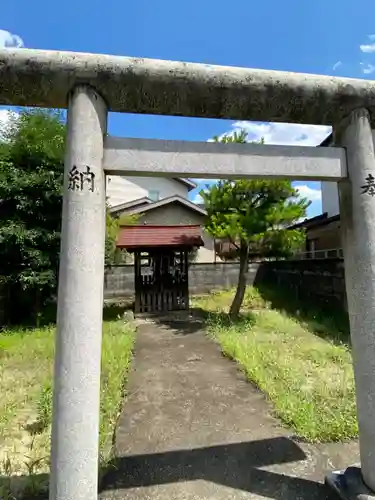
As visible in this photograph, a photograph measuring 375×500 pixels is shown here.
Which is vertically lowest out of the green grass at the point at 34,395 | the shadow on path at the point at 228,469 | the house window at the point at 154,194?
the shadow on path at the point at 228,469

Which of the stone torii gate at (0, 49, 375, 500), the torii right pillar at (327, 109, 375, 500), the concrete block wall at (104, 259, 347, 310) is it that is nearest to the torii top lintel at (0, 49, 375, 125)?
the stone torii gate at (0, 49, 375, 500)

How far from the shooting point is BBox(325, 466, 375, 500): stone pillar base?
8.53ft

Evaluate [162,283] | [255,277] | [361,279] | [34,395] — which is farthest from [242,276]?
[361,279]

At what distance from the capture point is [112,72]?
2.60 meters

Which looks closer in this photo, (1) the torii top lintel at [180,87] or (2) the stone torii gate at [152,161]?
(2) the stone torii gate at [152,161]

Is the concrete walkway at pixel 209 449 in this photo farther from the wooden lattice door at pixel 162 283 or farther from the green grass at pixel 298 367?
the wooden lattice door at pixel 162 283

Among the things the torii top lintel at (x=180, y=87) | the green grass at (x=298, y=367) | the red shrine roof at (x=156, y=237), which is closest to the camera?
the torii top lintel at (x=180, y=87)

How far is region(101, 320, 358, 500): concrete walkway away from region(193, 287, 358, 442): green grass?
0.23 meters

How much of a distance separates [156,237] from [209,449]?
9.34 meters

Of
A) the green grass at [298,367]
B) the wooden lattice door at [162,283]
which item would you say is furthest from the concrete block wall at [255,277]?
the wooden lattice door at [162,283]

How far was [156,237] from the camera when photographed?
12.5 m

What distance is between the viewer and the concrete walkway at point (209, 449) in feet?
9.84

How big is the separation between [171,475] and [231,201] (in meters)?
7.81

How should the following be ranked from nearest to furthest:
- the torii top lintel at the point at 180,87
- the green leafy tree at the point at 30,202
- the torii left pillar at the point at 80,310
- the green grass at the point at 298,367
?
the torii left pillar at the point at 80,310, the torii top lintel at the point at 180,87, the green grass at the point at 298,367, the green leafy tree at the point at 30,202
